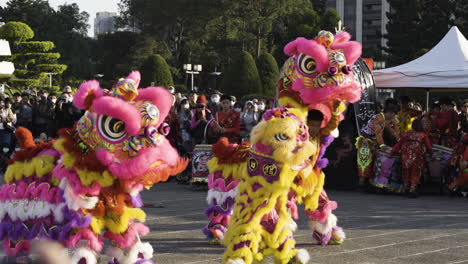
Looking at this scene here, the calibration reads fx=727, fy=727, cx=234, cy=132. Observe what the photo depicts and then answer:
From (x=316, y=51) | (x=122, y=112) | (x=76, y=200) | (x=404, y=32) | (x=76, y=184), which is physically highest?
(x=404, y=32)

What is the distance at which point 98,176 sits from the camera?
4.87 meters

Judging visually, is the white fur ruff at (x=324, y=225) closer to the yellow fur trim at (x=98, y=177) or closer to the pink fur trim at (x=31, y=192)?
the yellow fur trim at (x=98, y=177)

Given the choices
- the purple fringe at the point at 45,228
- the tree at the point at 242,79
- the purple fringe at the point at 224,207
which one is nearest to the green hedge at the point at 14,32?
the tree at the point at 242,79

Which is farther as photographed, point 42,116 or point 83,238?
point 42,116

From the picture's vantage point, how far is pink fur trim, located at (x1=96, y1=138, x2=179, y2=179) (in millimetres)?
4758

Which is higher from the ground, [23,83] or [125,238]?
[23,83]

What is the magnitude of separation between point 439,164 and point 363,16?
91.4 m

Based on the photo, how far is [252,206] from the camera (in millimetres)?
5320

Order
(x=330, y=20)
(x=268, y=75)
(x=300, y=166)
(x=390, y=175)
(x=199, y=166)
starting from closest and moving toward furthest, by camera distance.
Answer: (x=300, y=166), (x=390, y=175), (x=199, y=166), (x=268, y=75), (x=330, y=20)

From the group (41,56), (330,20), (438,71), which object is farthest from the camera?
(330,20)

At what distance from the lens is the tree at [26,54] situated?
1592 inches

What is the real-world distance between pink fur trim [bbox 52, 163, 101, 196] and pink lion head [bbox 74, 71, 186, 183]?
17cm

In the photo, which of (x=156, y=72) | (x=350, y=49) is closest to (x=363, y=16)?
(x=156, y=72)

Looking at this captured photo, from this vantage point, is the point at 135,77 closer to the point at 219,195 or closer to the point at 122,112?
the point at 122,112
